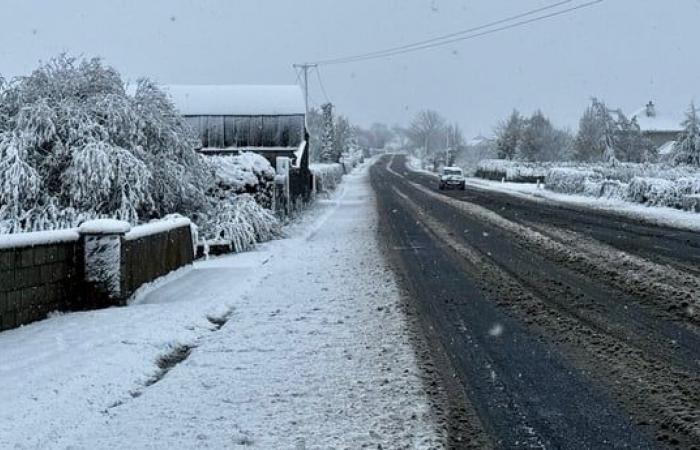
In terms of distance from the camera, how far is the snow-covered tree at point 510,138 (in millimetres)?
78062

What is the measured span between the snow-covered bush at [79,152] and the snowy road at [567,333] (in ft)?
17.2

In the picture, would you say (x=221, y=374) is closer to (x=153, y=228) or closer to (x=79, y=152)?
(x=153, y=228)

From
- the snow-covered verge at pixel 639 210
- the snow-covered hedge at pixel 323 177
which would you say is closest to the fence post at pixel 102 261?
the snow-covered verge at pixel 639 210

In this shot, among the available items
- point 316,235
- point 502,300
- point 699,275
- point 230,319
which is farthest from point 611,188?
point 230,319

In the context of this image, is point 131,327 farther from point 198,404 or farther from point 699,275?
point 699,275

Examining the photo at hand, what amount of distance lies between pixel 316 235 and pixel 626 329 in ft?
40.4

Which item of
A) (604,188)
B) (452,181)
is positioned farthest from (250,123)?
(604,188)

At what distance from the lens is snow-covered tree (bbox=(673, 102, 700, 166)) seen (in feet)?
162

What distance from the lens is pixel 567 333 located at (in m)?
7.40

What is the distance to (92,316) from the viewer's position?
8266mm

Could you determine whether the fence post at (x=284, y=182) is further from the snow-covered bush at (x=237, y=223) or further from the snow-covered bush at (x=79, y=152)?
the snow-covered bush at (x=79, y=152)

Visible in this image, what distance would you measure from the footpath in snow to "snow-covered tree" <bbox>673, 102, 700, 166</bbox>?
46.3m

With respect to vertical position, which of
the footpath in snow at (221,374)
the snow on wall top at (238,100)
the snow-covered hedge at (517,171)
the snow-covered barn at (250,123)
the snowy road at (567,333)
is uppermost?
the snow on wall top at (238,100)

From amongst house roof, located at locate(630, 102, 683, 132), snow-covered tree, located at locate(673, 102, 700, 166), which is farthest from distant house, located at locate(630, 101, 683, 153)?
snow-covered tree, located at locate(673, 102, 700, 166)
